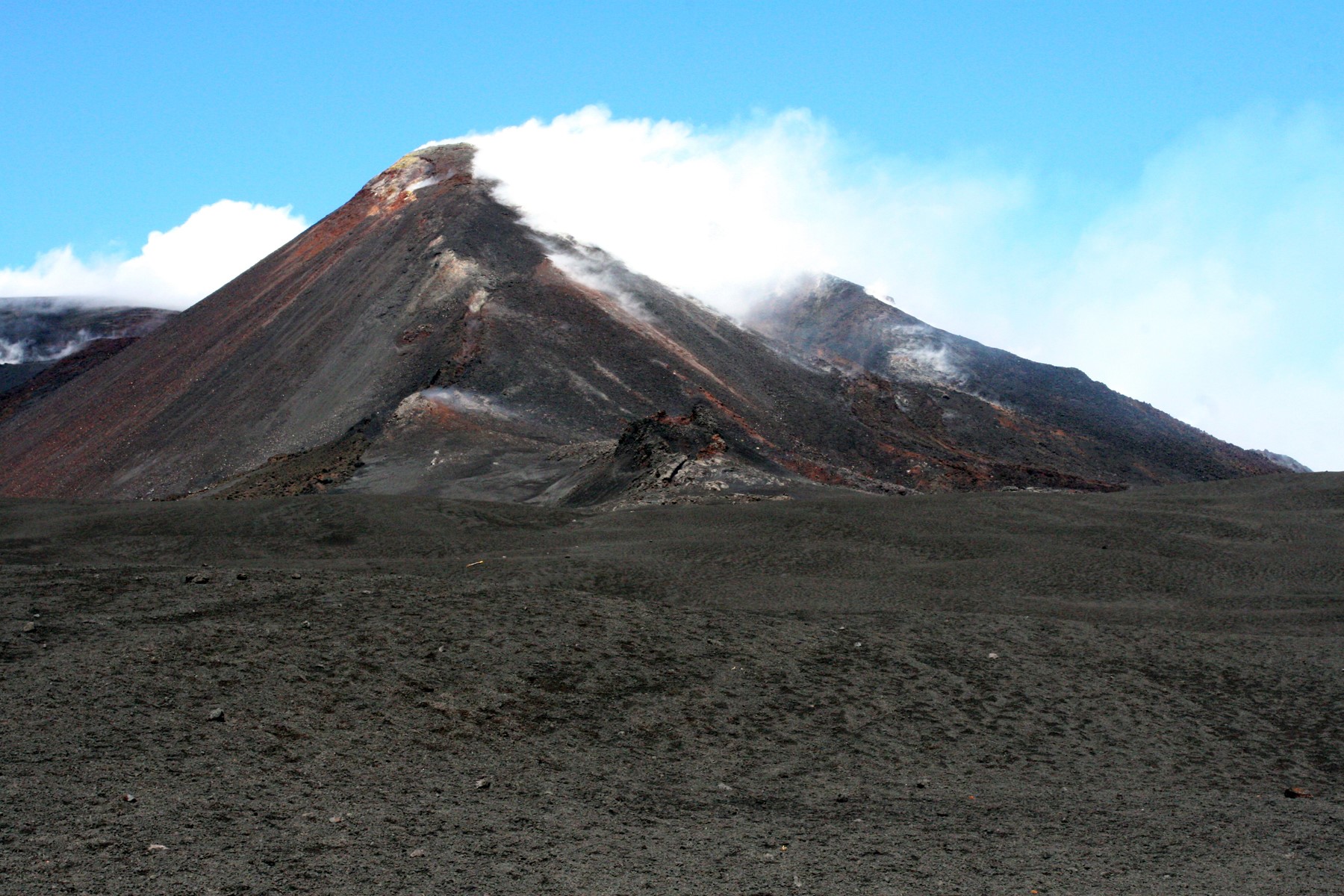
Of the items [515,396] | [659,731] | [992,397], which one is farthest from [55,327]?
[659,731]

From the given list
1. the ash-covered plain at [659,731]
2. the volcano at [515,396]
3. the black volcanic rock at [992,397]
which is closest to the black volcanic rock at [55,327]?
the volcano at [515,396]

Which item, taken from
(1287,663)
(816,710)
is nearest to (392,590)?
(816,710)

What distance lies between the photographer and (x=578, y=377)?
1866 inches

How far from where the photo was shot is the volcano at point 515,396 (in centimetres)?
3688

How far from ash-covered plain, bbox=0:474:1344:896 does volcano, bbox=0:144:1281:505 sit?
14.7 meters

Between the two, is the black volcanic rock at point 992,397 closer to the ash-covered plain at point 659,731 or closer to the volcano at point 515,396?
the volcano at point 515,396

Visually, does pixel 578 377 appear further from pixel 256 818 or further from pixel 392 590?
pixel 256 818

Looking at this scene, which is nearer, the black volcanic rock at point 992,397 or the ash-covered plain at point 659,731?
the ash-covered plain at point 659,731

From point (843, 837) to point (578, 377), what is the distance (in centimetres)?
3994

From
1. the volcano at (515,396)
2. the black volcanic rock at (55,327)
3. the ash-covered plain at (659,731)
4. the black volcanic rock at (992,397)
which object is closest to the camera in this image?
the ash-covered plain at (659,731)

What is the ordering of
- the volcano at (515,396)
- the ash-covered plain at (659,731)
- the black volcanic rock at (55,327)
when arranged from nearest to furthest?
the ash-covered plain at (659,731) < the volcano at (515,396) < the black volcanic rock at (55,327)

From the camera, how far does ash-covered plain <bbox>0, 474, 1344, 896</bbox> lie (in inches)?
288

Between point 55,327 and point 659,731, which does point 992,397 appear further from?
point 55,327

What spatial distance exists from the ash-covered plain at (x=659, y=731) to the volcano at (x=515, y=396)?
14.7 meters
